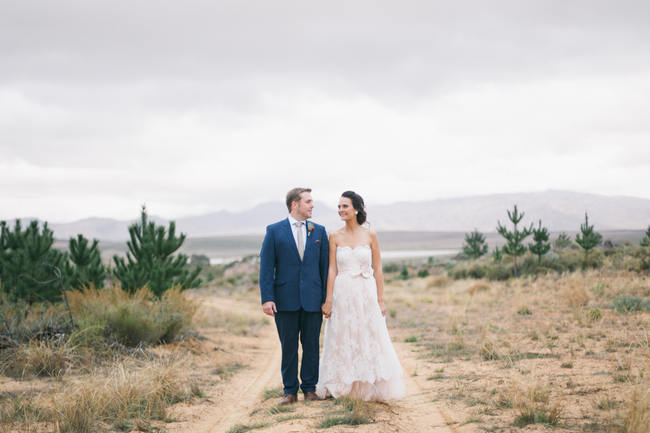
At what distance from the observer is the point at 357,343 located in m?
6.54

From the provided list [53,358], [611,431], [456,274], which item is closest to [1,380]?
[53,358]

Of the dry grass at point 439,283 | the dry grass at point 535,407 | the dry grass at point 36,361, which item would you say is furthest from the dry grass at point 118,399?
the dry grass at point 439,283

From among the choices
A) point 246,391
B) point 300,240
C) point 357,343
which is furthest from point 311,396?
point 246,391

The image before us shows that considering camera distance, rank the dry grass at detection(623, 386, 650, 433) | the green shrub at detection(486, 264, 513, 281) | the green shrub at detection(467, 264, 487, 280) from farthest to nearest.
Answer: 1. the green shrub at detection(467, 264, 487, 280)
2. the green shrub at detection(486, 264, 513, 281)
3. the dry grass at detection(623, 386, 650, 433)

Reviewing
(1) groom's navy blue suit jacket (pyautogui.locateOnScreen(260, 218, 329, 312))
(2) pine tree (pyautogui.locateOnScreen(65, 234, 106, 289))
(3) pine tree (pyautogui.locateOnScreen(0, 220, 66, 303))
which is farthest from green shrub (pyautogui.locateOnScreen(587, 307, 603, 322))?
(3) pine tree (pyautogui.locateOnScreen(0, 220, 66, 303))

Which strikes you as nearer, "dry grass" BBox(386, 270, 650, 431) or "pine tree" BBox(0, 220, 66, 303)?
"dry grass" BBox(386, 270, 650, 431)

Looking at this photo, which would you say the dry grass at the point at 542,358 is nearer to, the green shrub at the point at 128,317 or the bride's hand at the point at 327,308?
the bride's hand at the point at 327,308

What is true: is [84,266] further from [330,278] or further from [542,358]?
[542,358]

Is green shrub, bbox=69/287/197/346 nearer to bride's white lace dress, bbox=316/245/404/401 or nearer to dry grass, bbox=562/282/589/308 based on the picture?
bride's white lace dress, bbox=316/245/404/401

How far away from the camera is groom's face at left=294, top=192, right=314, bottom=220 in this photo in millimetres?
6602

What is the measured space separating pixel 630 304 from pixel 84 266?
15.5 metres

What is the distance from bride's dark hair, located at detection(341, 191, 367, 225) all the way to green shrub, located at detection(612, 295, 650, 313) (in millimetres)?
9596

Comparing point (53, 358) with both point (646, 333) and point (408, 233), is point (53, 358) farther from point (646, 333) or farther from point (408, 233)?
point (408, 233)

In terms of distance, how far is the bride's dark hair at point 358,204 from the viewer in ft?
22.1
